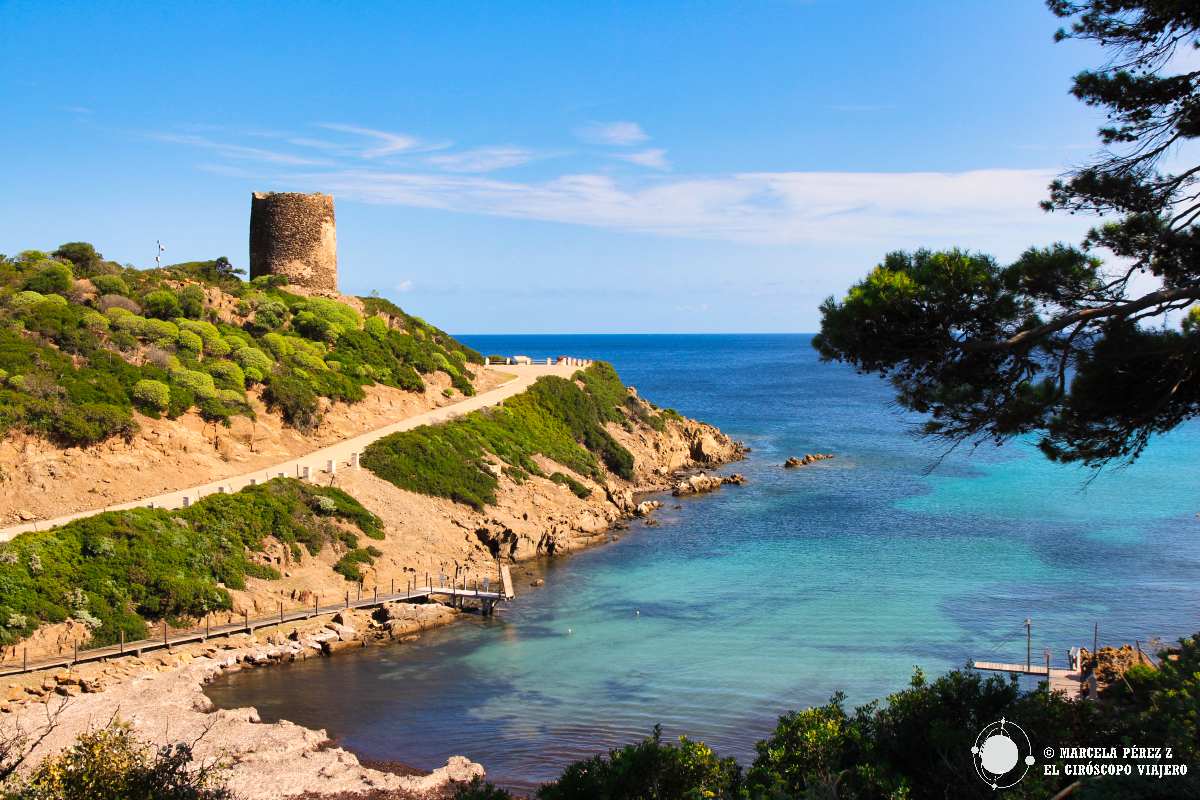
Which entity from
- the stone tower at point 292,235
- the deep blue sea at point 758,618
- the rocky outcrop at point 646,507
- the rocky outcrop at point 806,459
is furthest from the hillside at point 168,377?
the rocky outcrop at point 806,459

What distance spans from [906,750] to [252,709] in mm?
14820

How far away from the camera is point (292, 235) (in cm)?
5156

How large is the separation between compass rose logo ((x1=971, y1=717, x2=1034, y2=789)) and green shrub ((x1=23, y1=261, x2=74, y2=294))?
127ft

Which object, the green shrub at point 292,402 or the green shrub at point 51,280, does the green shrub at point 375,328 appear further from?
the green shrub at point 51,280

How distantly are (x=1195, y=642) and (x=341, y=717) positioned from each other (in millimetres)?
17672

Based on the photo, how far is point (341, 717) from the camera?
21.2 metres

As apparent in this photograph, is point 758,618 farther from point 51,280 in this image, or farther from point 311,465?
point 51,280

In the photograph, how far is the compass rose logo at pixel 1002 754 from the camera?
10.9 meters

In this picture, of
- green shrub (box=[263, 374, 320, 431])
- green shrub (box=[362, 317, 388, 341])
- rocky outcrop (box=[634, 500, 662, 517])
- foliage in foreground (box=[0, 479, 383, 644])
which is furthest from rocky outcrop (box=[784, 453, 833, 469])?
foliage in foreground (box=[0, 479, 383, 644])

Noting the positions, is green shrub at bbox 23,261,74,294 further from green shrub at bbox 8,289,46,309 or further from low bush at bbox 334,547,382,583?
low bush at bbox 334,547,382,583

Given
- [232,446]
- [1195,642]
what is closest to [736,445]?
[232,446]

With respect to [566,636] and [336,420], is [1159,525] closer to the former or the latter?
[566,636]

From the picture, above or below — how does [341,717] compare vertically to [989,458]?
below

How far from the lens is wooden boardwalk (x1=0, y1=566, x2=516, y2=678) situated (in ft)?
70.5
